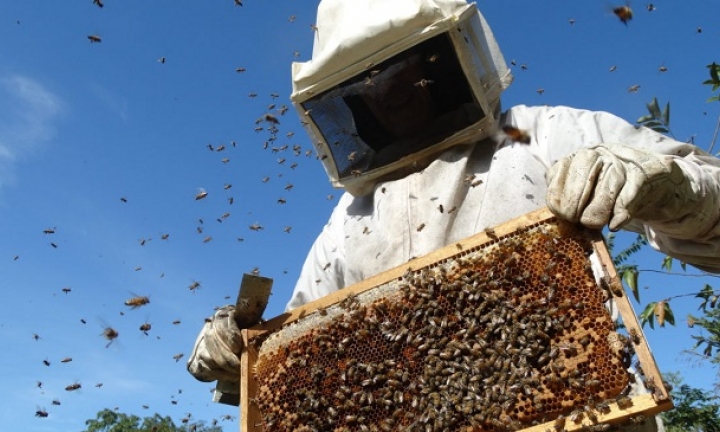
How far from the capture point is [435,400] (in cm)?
311

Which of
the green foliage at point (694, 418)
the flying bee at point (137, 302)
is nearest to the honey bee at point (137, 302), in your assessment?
the flying bee at point (137, 302)

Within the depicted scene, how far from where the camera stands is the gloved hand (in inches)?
122

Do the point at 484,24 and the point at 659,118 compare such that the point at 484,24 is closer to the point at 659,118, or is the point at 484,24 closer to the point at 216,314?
the point at 659,118

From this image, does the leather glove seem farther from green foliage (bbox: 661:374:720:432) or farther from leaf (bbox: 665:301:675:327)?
green foliage (bbox: 661:374:720:432)

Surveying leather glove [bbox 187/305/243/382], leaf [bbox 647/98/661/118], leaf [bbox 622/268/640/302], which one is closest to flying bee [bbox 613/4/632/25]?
leaf [bbox 647/98/661/118]

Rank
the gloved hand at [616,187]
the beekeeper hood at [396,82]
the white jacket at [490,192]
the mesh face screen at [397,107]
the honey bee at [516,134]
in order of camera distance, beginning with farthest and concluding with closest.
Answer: the mesh face screen at [397,107] < the beekeeper hood at [396,82] < the honey bee at [516,134] < the white jacket at [490,192] < the gloved hand at [616,187]

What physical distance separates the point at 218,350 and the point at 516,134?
2660 mm

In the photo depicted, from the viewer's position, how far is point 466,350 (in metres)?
3.16

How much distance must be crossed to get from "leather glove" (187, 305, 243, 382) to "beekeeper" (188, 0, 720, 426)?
0.01 m

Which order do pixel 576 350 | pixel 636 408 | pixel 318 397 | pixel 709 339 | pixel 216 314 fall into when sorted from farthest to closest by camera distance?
pixel 709 339 → pixel 216 314 → pixel 318 397 → pixel 576 350 → pixel 636 408

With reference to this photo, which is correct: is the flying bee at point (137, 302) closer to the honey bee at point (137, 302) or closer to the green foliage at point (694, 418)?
the honey bee at point (137, 302)

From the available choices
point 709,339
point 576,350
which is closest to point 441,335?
point 576,350

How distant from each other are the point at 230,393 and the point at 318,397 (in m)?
1.25

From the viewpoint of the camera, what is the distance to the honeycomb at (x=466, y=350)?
2889mm
